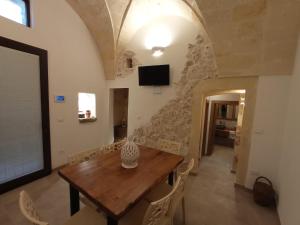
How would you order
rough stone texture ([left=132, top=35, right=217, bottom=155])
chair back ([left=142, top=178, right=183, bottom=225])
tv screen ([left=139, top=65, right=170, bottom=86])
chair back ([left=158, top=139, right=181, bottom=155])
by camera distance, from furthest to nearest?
tv screen ([left=139, top=65, right=170, bottom=86]), rough stone texture ([left=132, top=35, right=217, bottom=155]), chair back ([left=158, top=139, right=181, bottom=155]), chair back ([left=142, top=178, right=183, bottom=225])

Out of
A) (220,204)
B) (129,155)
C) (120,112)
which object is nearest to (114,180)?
(129,155)

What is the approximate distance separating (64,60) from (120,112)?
317cm

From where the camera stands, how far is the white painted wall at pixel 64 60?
2568 mm

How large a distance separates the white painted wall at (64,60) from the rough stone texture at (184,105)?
5.69 ft

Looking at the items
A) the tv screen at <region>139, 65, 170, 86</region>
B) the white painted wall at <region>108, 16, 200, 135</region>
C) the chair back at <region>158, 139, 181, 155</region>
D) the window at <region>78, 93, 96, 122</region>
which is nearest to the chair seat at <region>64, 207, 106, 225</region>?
the chair back at <region>158, 139, 181, 155</region>

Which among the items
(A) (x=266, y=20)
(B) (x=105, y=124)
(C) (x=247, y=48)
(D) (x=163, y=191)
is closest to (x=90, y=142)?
(B) (x=105, y=124)

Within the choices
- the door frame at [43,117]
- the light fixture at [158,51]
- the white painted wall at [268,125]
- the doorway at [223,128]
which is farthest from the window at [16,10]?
the white painted wall at [268,125]

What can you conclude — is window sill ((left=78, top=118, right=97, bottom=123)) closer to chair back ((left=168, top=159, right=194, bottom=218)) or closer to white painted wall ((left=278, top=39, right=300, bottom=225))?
chair back ((left=168, top=159, right=194, bottom=218))

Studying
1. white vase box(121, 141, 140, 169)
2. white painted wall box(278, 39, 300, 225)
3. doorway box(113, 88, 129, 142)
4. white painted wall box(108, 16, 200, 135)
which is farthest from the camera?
doorway box(113, 88, 129, 142)

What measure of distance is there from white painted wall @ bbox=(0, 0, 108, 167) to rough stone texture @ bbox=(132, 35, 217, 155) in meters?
1.73

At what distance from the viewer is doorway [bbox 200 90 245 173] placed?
3.50m

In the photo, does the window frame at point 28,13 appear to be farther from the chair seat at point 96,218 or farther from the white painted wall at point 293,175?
the white painted wall at point 293,175

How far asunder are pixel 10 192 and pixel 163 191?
249cm

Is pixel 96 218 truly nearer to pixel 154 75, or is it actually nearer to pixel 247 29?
pixel 154 75
